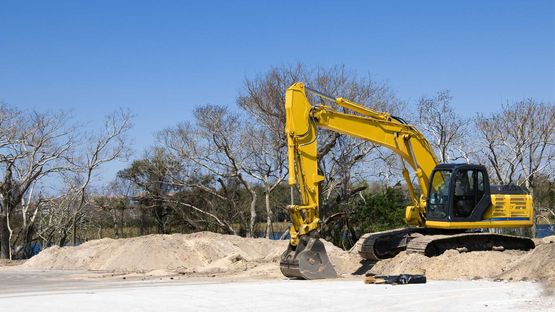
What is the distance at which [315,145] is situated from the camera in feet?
59.1

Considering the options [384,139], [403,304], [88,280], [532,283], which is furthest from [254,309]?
[88,280]

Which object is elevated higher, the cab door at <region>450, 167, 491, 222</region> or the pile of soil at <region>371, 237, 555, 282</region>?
the cab door at <region>450, 167, 491, 222</region>

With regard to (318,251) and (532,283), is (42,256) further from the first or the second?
(532,283)

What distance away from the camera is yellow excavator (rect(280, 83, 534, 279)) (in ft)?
57.3

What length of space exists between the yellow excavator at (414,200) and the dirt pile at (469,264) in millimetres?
441

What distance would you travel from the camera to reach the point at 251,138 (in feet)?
122

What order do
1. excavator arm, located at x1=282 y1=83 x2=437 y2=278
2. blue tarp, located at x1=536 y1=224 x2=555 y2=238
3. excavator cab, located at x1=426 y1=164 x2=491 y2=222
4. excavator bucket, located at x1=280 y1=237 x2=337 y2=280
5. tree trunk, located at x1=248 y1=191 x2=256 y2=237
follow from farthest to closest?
1. blue tarp, located at x1=536 y1=224 x2=555 y2=238
2. tree trunk, located at x1=248 y1=191 x2=256 y2=237
3. excavator cab, located at x1=426 y1=164 x2=491 y2=222
4. excavator arm, located at x1=282 y1=83 x2=437 y2=278
5. excavator bucket, located at x1=280 y1=237 x2=337 y2=280

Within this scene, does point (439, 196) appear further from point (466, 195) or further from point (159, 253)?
point (159, 253)

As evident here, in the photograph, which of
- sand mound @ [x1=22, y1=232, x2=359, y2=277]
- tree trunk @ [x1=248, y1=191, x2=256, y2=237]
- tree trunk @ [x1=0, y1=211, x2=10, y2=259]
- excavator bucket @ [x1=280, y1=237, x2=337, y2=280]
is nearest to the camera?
excavator bucket @ [x1=280, y1=237, x2=337, y2=280]

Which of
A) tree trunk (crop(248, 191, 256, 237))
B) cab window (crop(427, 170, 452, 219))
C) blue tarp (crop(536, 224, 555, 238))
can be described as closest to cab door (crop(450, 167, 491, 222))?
cab window (crop(427, 170, 452, 219))

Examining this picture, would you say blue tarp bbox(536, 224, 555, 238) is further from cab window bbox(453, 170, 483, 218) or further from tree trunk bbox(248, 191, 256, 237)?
cab window bbox(453, 170, 483, 218)

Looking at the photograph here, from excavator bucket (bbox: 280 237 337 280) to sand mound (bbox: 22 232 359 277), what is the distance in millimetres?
5797

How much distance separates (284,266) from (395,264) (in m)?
3.01

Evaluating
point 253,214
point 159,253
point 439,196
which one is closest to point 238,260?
point 159,253
